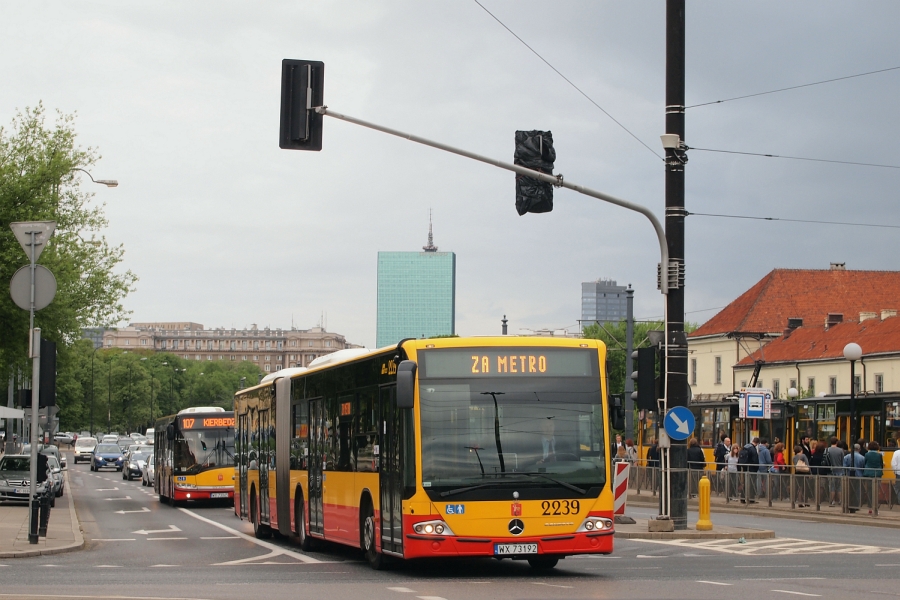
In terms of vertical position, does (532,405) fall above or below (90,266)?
below

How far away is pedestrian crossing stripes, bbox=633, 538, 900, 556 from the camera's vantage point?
20453 millimetres

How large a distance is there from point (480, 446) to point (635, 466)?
27353 millimetres

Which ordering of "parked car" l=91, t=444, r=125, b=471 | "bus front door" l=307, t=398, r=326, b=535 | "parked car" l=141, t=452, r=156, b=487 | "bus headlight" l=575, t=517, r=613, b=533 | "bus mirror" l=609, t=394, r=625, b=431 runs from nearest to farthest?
"bus headlight" l=575, t=517, r=613, b=533
"bus mirror" l=609, t=394, r=625, b=431
"bus front door" l=307, t=398, r=326, b=535
"parked car" l=141, t=452, r=156, b=487
"parked car" l=91, t=444, r=125, b=471

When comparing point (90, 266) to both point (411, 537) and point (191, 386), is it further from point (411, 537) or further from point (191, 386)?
point (191, 386)

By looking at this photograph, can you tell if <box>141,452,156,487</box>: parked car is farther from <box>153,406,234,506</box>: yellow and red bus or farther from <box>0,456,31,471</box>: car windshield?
<box>153,406,234,506</box>: yellow and red bus

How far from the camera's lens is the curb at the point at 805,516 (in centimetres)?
2944

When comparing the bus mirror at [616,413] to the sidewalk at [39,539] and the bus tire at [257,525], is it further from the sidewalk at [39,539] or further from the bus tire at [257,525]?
the bus tire at [257,525]

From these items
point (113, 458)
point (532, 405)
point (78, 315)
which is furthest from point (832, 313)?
point (532, 405)

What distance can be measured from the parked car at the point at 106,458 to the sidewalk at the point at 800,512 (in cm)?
4719

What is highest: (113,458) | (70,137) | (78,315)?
(70,137)

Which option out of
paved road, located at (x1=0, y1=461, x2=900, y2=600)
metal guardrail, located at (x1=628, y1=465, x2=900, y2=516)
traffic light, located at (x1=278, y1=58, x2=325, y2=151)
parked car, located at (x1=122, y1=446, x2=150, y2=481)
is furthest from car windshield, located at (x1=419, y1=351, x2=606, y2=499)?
parked car, located at (x1=122, y1=446, x2=150, y2=481)

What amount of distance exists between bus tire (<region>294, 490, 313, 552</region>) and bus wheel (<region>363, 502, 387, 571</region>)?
355cm

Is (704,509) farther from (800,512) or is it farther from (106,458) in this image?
(106,458)

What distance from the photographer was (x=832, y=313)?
8525 centimetres
